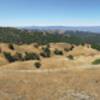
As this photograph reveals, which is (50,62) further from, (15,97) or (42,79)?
(15,97)

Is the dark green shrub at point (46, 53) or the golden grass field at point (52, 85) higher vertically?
the golden grass field at point (52, 85)

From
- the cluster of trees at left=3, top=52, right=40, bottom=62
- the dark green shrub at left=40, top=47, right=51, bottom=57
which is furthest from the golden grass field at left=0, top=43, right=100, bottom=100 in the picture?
the dark green shrub at left=40, top=47, right=51, bottom=57

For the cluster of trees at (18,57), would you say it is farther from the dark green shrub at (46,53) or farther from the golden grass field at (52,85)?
the golden grass field at (52,85)

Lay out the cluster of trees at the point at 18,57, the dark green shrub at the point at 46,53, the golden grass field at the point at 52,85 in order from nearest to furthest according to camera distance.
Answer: the golden grass field at the point at 52,85 → the cluster of trees at the point at 18,57 → the dark green shrub at the point at 46,53

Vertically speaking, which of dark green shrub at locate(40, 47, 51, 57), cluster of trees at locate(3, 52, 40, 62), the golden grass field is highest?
the golden grass field

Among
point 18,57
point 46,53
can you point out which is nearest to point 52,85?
point 18,57

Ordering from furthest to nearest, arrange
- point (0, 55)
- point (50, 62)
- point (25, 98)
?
1. point (0, 55)
2. point (50, 62)
3. point (25, 98)

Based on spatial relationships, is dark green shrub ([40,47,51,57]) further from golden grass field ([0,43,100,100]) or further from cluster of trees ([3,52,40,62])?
golden grass field ([0,43,100,100])

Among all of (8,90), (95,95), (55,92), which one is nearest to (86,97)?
(95,95)

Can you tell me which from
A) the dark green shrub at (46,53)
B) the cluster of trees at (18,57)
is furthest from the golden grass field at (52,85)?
the dark green shrub at (46,53)

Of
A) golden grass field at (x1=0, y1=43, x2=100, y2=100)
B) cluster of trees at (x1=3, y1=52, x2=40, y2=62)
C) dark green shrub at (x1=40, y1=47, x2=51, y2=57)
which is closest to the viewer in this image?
golden grass field at (x1=0, y1=43, x2=100, y2=100)

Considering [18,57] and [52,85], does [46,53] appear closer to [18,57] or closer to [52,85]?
[18,57]

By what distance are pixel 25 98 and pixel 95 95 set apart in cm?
581

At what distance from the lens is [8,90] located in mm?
24094
